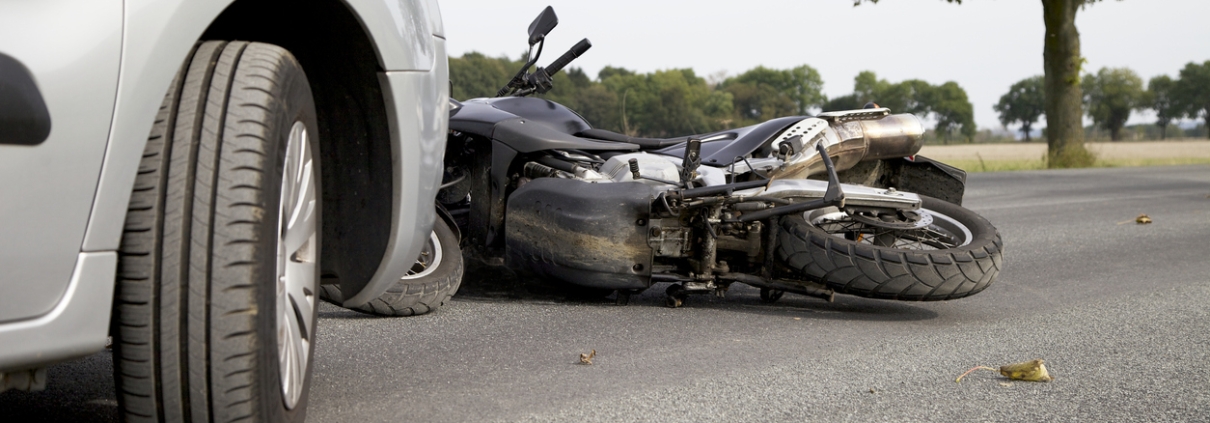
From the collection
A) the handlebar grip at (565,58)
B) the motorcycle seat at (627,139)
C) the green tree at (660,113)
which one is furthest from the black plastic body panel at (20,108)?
the green tree at (660,113)

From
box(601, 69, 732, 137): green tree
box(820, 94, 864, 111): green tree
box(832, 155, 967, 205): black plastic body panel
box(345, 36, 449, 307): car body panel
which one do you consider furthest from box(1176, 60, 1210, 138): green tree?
box(345, 36, 449, 307): car body panel

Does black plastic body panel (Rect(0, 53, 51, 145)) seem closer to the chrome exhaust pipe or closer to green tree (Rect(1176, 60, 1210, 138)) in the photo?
the chrome exhaust pipe

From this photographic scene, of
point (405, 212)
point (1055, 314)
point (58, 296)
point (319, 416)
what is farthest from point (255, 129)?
point (1055, 314)

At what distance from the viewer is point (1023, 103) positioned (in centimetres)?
14825

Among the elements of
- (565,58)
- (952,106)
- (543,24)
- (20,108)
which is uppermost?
(543,24)

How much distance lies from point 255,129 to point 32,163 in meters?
0.38

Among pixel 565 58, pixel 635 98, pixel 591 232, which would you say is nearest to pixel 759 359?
pixel 591 232

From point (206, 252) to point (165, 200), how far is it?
4.0 inches

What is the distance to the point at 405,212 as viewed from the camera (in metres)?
2.41

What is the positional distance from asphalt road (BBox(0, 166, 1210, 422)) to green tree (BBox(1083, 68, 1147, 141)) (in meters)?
147

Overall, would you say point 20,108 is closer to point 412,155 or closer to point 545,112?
point 412,155

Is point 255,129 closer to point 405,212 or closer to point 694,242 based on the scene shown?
point 405,212


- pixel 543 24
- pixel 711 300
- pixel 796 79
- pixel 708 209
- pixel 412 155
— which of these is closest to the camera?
pixel 412 155

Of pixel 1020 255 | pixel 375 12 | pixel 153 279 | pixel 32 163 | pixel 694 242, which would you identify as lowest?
pixel 1020 255
